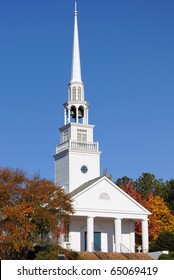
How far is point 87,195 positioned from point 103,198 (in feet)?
5.38

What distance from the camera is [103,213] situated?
43562 millimetres

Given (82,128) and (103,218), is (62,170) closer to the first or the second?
(82,128)

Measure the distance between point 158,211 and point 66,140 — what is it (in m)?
17.6

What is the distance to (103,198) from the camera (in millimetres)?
43938

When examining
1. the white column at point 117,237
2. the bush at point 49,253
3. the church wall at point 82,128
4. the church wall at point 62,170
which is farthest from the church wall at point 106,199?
the church wall at point 82,128

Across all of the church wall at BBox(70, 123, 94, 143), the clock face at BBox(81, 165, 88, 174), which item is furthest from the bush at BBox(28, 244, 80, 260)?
the church wall at BBox(70, 123, 94, 143)

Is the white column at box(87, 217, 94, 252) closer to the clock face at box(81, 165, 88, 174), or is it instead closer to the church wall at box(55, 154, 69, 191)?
the church wall at box(55, 154, 69, 191)

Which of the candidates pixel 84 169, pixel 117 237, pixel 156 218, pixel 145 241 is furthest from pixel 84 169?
pixel 156 218

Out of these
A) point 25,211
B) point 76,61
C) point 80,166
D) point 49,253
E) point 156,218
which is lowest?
point 49,253

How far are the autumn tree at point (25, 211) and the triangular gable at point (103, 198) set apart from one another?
594 cm

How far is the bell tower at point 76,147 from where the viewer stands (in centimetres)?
4816
